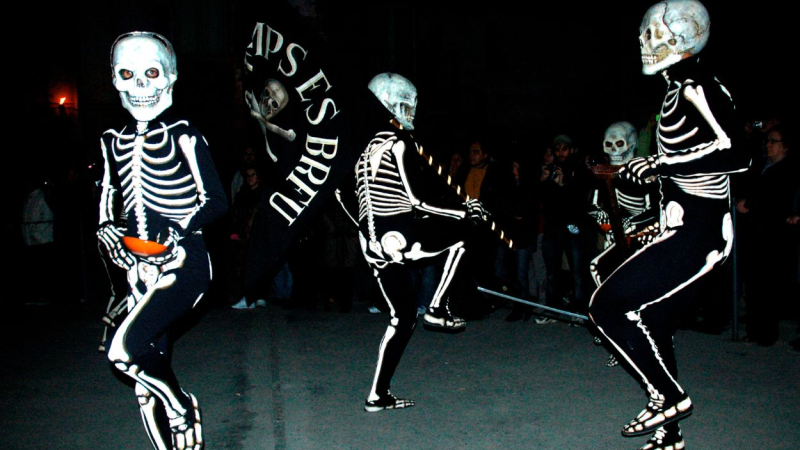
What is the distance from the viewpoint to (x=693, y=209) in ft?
13.7

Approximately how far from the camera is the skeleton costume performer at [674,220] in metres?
4.08

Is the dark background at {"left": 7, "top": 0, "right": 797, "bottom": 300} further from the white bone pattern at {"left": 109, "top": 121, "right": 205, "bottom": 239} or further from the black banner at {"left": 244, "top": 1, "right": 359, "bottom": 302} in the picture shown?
the white bone pattern at {"left": 109, "top": 121, "right": 205, "bottom": 239}

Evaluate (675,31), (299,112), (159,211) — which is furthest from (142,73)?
(675,31)

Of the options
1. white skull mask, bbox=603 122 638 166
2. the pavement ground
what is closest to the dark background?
the pavement ground

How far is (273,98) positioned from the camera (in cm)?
493

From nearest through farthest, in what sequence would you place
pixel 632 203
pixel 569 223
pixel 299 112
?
1. pixel 299 112
2. pixel 632 203
3. pixel 569 223

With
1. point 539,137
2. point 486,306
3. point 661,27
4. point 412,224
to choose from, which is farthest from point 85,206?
point 539,137

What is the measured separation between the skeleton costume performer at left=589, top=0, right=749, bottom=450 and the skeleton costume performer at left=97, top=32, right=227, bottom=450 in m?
2.20

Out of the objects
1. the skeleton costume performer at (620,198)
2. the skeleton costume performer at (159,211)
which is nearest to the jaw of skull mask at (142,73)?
the skeleton costume performer at (159,211)

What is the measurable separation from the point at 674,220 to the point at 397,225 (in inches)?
69.9

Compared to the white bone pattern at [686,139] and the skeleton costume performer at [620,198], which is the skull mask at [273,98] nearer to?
the white bone pattern at [686,139]

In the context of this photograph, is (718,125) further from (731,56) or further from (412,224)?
(731,56)

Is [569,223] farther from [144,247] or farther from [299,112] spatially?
[144,247]

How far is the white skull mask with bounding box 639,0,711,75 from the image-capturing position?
426cm
